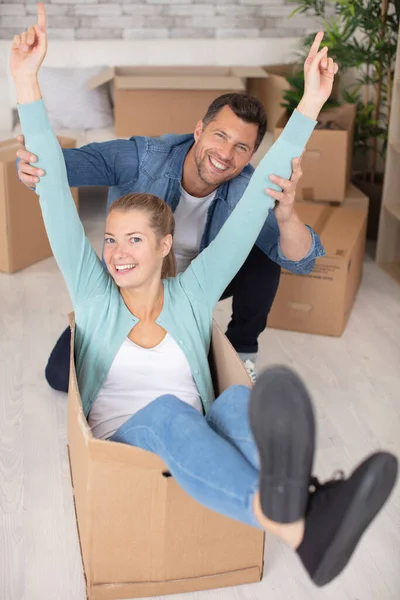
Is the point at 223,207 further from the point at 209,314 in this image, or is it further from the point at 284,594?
the point at 284,594

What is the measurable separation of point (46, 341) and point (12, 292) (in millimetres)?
459

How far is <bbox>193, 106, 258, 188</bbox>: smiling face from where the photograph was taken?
1.98 meters

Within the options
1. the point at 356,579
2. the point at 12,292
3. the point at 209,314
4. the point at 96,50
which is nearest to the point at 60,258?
the point at 209,314

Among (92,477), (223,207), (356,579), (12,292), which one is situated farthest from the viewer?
(12,292)

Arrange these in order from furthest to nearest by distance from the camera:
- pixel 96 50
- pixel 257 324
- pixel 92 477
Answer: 1. pixel 96 50
2. pixel 257 324
3. pixel 92 477

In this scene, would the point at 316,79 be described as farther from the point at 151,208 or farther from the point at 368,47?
the point at 368,47

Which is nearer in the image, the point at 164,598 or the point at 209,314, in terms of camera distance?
the point at 164,598

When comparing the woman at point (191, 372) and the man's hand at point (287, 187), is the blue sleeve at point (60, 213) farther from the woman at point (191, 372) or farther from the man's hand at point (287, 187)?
the man's hand at point (287, 187)

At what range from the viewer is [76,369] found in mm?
1704

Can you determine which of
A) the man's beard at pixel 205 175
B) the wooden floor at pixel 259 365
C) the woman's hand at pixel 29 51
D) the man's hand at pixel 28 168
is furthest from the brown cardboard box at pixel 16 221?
the woman's hand at pixel 29 51

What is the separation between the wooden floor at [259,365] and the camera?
1667 mm

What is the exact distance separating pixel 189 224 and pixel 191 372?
0.59m

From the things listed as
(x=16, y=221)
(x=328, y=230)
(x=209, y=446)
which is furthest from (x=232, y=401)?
(x=16, y=221)

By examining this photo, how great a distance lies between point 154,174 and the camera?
212 cm
